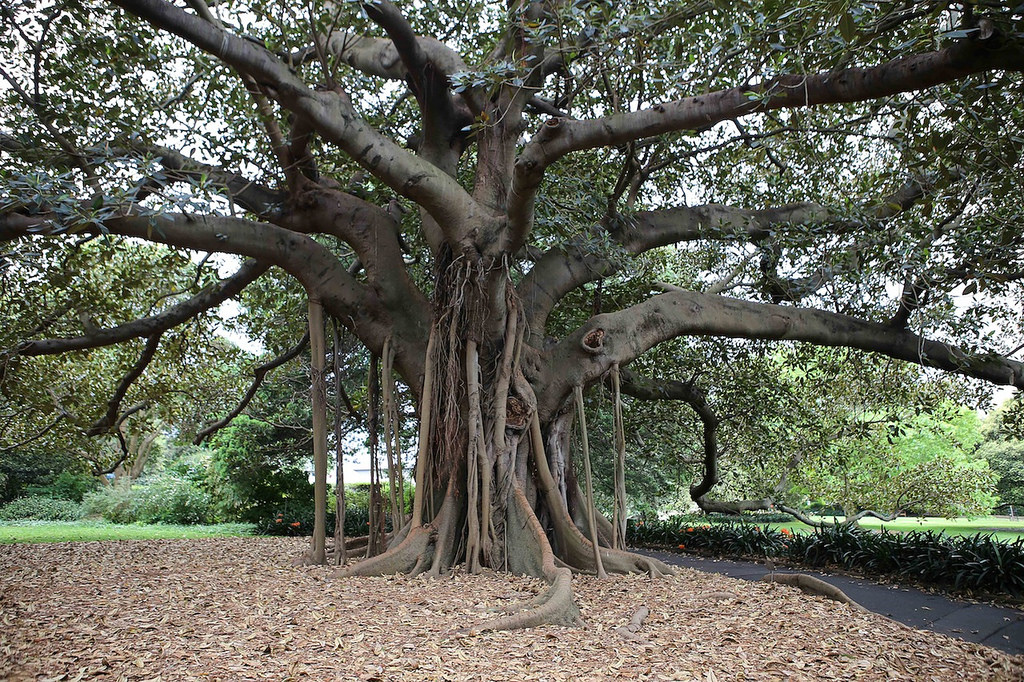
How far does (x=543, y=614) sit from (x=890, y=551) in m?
5.68

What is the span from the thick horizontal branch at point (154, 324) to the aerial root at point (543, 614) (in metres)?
4.25

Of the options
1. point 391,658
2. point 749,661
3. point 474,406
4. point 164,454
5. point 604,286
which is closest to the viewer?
point 391,658

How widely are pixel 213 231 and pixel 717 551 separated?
323 inches

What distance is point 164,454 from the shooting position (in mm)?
27016

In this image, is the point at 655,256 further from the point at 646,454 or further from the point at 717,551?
the point at 717,551

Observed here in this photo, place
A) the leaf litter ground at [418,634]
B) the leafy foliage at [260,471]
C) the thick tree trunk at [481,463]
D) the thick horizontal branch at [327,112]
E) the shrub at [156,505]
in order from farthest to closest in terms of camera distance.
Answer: the shrub at [156,505], the leafy foliage at [260,471], the thick tree trunk at [481,463], the thick horizontal branch at [327,112], the leaf litter ground at [418,634]

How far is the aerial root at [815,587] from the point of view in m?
5.59

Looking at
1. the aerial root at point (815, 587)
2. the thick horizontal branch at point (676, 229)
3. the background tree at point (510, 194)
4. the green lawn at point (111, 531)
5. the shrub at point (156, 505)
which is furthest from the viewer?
the shrub at point (156, 505)

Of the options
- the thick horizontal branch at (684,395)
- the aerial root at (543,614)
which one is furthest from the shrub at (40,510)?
the aerial root at (543,614)

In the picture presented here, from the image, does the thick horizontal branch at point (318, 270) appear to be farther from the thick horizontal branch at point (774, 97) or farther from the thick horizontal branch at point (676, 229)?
the thick horizontal branch at point (774, 97)

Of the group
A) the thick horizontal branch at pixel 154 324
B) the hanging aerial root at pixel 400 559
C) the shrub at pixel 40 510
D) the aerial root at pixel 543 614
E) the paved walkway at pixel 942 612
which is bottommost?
the paved walkway at pixel 942 612

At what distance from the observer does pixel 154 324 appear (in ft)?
23.7

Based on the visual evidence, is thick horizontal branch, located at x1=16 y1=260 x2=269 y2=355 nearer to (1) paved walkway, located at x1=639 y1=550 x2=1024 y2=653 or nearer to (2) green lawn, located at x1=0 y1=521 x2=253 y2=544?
(2) green lawn, located at x1=0 y1=521 x2=253 y2=544

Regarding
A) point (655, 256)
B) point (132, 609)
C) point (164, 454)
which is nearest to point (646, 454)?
point (655, 256)
